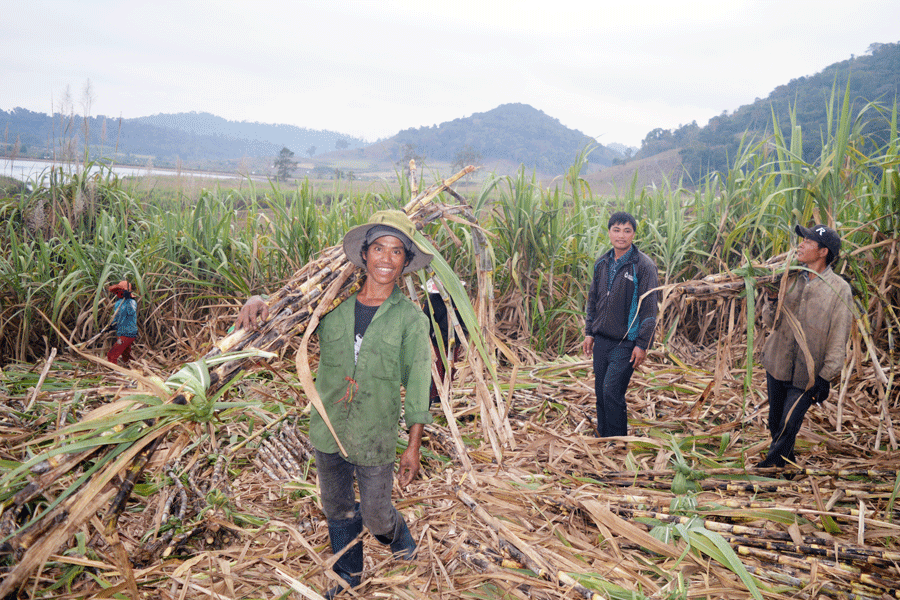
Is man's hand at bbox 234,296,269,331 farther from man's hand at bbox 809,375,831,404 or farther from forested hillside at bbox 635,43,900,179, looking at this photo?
forested hillside at bbox 635,43,900,179

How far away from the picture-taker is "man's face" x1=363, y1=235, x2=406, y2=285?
1849mm

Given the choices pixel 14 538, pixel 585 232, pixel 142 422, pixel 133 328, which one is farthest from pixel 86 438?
pixel 585 232

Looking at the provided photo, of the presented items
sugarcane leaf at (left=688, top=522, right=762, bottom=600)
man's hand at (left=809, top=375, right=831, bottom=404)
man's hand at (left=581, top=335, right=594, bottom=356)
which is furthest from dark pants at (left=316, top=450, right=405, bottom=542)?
man's hand at (left=809, top=375, right=831, bottom=404)

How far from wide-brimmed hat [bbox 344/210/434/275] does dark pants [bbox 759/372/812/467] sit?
2144 millimetres

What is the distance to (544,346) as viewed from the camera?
486 centimetres

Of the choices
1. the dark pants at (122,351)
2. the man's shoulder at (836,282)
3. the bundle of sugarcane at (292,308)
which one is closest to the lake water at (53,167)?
the dark pants at (122,351)

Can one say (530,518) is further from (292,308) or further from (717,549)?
(292,308)

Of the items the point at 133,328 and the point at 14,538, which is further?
the point at 133,328

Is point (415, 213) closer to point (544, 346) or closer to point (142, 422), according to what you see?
point (142, 422)

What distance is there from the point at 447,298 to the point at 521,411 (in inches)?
72.1

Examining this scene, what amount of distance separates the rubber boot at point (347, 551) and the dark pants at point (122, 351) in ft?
9.77

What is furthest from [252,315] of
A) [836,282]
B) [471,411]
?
[836,282]

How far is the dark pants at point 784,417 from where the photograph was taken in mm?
2717

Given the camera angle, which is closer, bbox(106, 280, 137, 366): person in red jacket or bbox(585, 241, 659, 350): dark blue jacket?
bbox(585, 241, 659, 350): dark blue jacket
